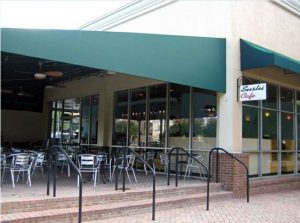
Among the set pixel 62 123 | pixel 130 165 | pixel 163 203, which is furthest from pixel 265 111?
pixel 62 123

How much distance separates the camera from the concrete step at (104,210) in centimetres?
693

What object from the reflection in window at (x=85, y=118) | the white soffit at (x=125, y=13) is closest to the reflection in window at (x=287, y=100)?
the white soffit at (x=125, y=13)

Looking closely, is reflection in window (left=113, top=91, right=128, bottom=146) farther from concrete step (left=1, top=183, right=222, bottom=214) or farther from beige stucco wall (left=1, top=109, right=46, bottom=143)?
beige stucco wall (left=1, top=109, right=46, bottom=143)

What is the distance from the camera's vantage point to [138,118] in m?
14.9

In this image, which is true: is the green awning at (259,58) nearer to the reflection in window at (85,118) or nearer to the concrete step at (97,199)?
the concrete step at (97,199)

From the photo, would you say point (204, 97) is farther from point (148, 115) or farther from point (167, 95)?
point (148, 115)

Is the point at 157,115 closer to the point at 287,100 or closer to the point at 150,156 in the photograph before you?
the point at 150,156

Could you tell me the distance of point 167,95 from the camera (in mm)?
13688

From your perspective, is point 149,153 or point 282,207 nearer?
point 282,207

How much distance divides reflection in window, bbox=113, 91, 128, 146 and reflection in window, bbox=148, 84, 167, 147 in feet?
4.69

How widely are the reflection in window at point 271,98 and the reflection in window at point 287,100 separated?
51cm

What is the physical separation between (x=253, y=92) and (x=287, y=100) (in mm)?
3973

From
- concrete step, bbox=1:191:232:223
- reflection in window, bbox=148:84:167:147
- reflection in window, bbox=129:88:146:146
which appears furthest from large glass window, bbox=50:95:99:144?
concrete step, bbox=1:191:232:223

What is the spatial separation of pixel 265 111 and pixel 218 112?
7.31 ft
